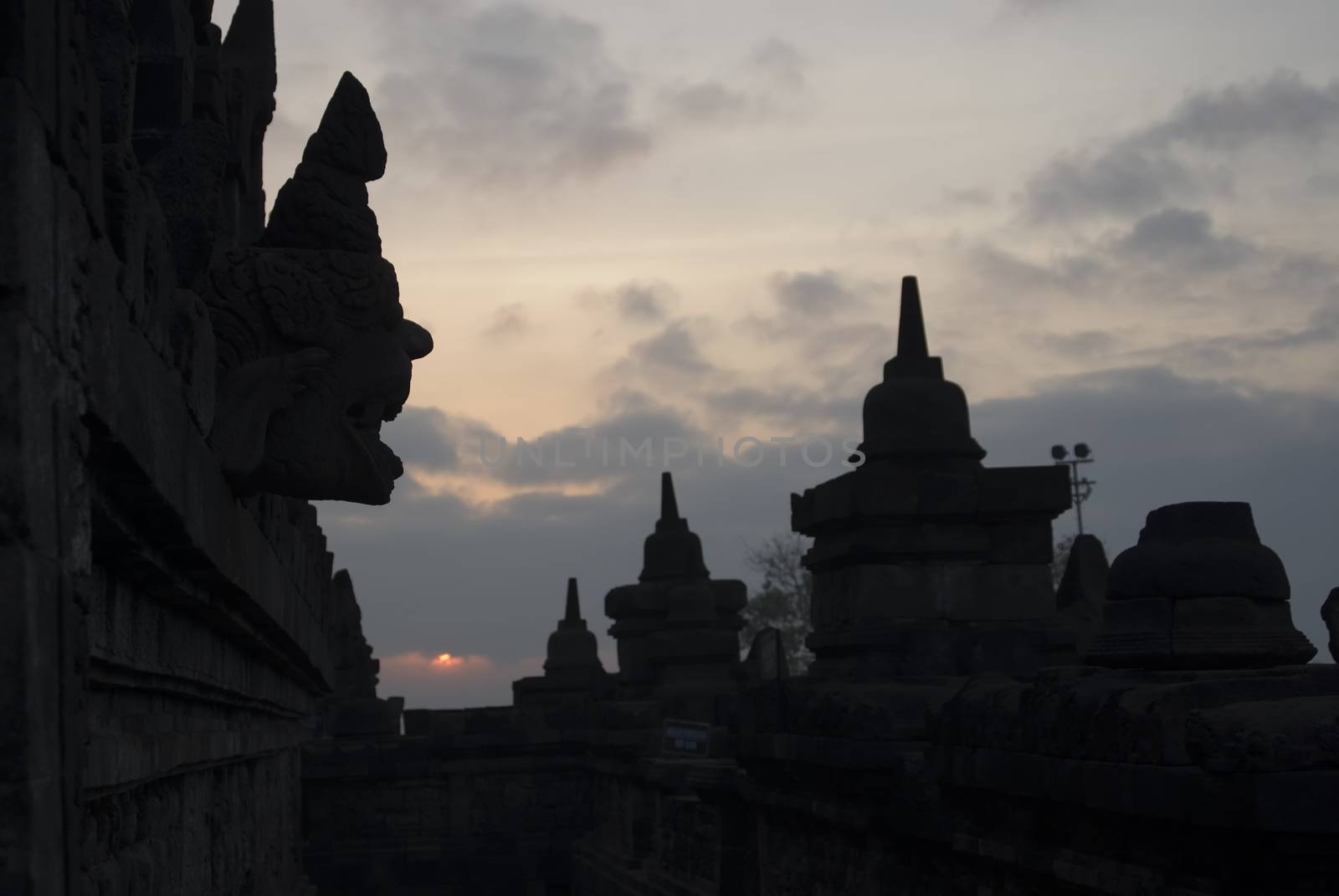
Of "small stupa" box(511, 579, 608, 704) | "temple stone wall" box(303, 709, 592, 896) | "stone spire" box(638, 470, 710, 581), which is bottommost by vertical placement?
"temple stone wall" box(303, 709, 592, 896)

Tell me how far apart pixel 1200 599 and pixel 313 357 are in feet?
11.7

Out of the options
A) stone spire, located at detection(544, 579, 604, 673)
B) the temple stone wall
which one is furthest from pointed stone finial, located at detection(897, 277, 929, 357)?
stone spire, located at detection(544, 579, 604, 673)

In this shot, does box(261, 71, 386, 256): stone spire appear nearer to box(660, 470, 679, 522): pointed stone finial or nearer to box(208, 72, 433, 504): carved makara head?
box(208, 72, 433, 504): carved makara head

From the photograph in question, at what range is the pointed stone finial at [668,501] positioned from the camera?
23047 millimetres

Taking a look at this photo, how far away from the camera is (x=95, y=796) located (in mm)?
3197

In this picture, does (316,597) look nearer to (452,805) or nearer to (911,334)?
(911,334)

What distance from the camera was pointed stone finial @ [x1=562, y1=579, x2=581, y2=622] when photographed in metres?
30.8

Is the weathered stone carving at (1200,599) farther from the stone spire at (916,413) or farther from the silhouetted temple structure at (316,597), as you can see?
the stone spire at (916,413)

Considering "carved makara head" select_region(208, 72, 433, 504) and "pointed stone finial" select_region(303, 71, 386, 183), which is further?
"pointed stone finial" select_region(303, 71, 386, 183)

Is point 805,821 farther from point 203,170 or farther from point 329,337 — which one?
point 203,170

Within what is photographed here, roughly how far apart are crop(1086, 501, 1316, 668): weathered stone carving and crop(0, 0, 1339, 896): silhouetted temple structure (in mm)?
13

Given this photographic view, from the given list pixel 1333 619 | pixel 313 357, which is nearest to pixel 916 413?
pixel 1333 619

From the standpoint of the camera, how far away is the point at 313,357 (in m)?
4.36

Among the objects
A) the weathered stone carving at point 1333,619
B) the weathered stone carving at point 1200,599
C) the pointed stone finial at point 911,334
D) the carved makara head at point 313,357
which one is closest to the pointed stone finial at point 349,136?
the carved makara head at point 313,357
